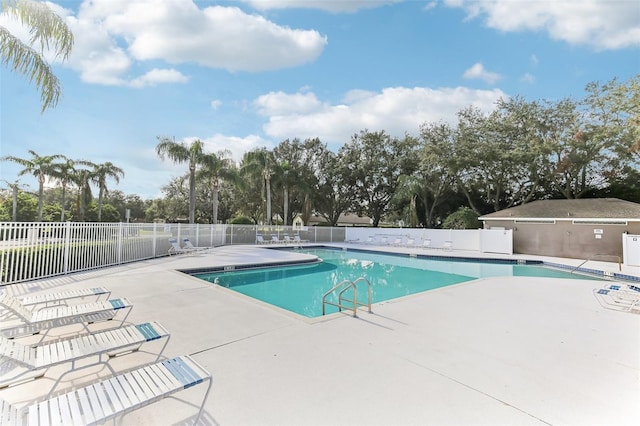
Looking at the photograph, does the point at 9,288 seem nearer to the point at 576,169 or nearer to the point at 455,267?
the point at 455,267

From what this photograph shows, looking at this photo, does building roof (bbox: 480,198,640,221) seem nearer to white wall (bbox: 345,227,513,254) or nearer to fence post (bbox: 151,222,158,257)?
A: white wall (bbox: 345,227,513,254)

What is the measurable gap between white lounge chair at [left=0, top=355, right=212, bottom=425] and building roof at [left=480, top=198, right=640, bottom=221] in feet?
60.5

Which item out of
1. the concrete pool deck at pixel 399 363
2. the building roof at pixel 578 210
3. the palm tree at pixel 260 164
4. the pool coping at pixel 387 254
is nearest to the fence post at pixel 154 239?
the pool coping at pixel 387 254

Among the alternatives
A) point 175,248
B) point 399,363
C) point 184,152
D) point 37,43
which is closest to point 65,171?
point 184,152

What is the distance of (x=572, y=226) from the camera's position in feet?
50.4

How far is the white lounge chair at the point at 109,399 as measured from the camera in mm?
1898

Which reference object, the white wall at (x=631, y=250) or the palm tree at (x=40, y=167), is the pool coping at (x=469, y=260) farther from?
the palm tree at (x=40, y=167)

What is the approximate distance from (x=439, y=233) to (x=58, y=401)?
64.8 feet

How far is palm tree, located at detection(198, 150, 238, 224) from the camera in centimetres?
2122

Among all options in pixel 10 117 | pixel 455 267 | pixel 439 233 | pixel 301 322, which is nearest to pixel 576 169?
pixel 439 233

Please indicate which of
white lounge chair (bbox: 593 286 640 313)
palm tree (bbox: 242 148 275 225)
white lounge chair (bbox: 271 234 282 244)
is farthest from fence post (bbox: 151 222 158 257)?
white lounge chair (bbox: 593 286 640 313)

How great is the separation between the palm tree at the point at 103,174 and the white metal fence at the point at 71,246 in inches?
818

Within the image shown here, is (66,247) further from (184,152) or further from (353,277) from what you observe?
(184,152)

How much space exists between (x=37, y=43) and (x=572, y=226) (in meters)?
20.6
